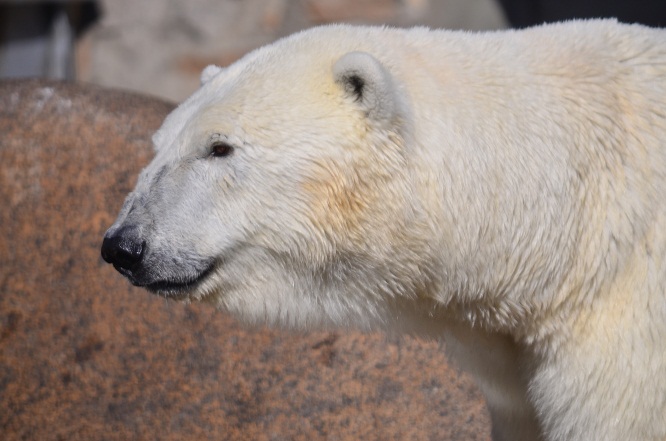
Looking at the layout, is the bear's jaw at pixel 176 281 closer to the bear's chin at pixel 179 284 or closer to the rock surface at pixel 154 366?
the bear's chin at pixel 179 284

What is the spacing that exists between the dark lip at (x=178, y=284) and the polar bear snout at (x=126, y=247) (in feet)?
0.24

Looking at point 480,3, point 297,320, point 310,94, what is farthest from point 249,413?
Result: point 480,3

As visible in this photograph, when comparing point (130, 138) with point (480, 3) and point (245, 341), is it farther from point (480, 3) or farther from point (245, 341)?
point (480, 3)

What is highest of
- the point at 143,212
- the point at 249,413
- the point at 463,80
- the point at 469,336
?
the point at 463,80

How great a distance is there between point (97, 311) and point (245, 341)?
0.49 meters

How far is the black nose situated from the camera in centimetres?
192

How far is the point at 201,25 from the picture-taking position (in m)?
5.78

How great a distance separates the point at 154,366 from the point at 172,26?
135 inches

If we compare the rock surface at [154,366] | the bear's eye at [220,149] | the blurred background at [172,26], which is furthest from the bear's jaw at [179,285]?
the blurred background at [172,26]

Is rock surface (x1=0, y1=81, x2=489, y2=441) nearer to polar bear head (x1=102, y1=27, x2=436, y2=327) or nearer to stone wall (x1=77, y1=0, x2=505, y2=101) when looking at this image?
polar bear head (x1=102, y1=27, x2=436, y2=327)

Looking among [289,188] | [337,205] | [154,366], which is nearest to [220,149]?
[289,188]

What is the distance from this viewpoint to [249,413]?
278 centimetres

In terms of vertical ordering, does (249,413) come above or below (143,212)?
below

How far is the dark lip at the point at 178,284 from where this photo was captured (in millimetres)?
1992
